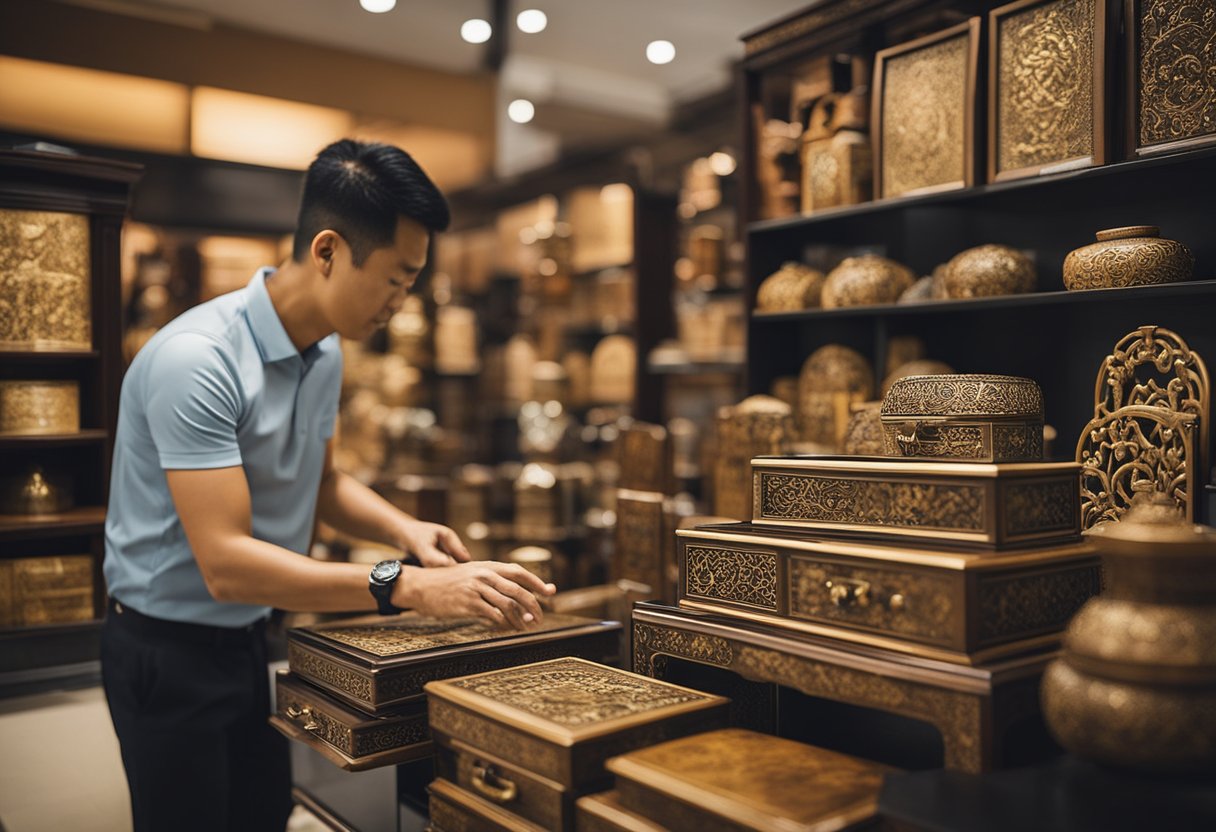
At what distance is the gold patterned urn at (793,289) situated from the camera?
269 cm

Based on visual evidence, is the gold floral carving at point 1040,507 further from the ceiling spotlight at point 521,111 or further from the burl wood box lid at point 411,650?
the ceiling spotlight at point 521,111

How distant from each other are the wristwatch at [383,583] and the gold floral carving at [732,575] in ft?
1.55

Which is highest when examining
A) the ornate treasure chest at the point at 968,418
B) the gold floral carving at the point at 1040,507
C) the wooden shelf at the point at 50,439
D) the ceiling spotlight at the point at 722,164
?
the ceiling spotlight at the point at 722,164

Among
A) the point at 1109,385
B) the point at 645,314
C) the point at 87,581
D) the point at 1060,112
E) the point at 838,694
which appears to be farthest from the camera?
the point at 645,314

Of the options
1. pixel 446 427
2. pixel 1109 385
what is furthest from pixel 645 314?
pixel 1109 385

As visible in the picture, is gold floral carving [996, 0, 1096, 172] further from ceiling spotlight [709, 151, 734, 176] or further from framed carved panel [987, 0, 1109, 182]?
ceiling spotlight [709, 151, 734, 176]

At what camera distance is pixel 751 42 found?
9.32 ft

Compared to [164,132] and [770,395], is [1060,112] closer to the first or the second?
[770,395]

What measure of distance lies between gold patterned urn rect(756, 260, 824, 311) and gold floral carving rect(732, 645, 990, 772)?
5.33 feet

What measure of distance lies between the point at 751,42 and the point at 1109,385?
152cm

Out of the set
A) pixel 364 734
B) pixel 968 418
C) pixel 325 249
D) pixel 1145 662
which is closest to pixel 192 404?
pixel 325 249

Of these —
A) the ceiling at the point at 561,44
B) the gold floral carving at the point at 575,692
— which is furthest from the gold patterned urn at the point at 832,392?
the ceiling at the point at 561,44

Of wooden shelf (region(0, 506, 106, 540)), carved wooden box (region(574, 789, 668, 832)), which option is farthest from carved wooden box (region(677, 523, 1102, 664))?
wooden shelf (region(0, 506, 106, 540))

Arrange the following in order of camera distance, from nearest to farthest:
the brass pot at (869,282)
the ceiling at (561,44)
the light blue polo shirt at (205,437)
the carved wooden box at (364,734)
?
1. the carved wooden box at (364,734)
2. the light blue polo shirt at (205,437)
3. the brass pot at (869,282)
4. the ceiling at (561,44)
